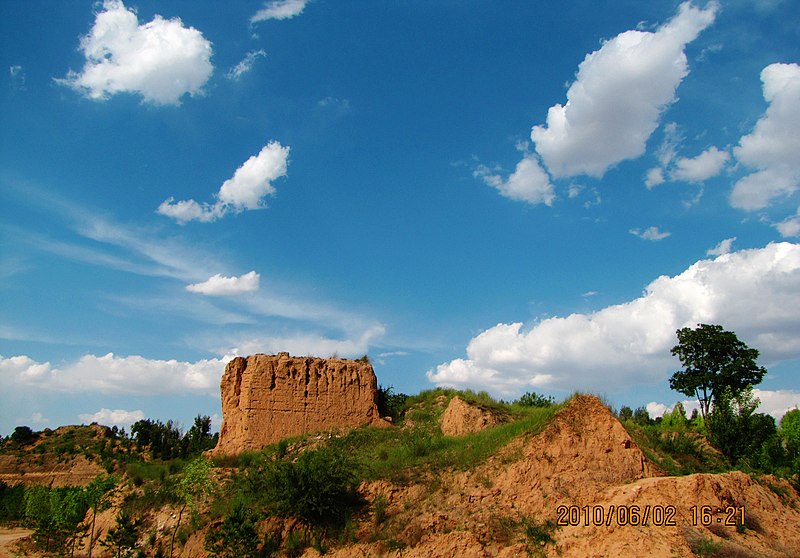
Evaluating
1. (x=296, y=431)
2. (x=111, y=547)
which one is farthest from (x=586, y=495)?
(x=111, y=547)

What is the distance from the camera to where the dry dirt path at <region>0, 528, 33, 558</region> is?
23.2 meters

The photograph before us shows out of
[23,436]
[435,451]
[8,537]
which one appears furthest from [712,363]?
[23,436]

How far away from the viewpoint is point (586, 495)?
1411 centimetres

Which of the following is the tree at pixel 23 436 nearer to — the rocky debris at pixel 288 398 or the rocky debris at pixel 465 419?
the rocky debris at pixel 288 398

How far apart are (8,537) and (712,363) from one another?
4315 cm

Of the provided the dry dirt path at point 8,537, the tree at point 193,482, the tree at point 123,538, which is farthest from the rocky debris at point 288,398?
the dry dirt path at point 8,537

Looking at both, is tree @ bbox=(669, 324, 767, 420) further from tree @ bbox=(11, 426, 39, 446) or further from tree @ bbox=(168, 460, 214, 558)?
tree @ bbox=(11, 426, 39, 446)

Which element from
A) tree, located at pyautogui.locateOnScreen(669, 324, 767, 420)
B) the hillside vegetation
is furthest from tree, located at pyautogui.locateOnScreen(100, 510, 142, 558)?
tree, located at pyautogui.locateOnScreen(669, 324, 767, 420)

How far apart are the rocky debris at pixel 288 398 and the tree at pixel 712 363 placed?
2330 cm

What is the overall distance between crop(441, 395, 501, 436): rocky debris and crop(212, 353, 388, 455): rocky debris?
3580mm

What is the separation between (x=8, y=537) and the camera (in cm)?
2903

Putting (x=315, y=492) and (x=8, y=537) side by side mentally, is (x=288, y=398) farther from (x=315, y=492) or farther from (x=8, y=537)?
(x=8, y=537)

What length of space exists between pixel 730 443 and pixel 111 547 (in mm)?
23072

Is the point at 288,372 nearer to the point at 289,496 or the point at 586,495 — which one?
the point at 289,496
